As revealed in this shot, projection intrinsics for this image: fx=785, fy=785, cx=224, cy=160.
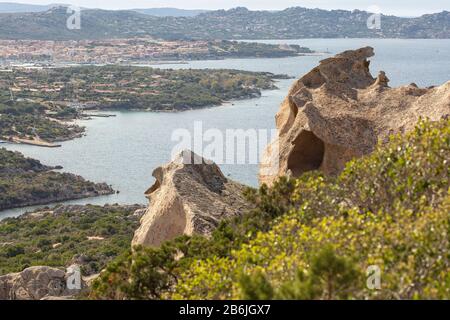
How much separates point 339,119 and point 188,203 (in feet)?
12.6

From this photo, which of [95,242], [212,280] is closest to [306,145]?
[212,280]

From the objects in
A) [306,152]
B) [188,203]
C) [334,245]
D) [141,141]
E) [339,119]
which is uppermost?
[339,119]

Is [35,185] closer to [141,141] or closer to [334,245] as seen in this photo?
[141,141]

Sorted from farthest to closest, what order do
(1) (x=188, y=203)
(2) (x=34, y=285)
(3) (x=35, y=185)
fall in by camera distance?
1. (3) (x=35, y=185)
2. (2) (x=34, y=285)
3. (1) (x=188, y=203)

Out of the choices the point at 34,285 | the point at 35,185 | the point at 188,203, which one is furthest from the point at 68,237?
the point at 188,203

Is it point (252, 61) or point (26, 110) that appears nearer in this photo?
point (26, 110)

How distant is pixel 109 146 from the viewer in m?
83.2

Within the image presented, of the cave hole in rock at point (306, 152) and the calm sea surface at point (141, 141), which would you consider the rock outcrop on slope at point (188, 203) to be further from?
the calm sea surface at point (141, 141)

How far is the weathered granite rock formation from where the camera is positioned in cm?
2011

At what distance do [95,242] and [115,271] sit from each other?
2695 cm

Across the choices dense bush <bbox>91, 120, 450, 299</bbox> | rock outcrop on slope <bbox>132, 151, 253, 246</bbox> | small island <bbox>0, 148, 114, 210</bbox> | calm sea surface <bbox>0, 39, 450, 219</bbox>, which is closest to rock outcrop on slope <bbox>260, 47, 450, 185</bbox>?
rock outcrop on slope <bbox>132, 151, 253, 246</bbox>

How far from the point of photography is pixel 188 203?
51.5ft

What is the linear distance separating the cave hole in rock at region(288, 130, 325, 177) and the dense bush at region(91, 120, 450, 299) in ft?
12.2

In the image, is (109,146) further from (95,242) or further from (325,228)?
(325,228)
